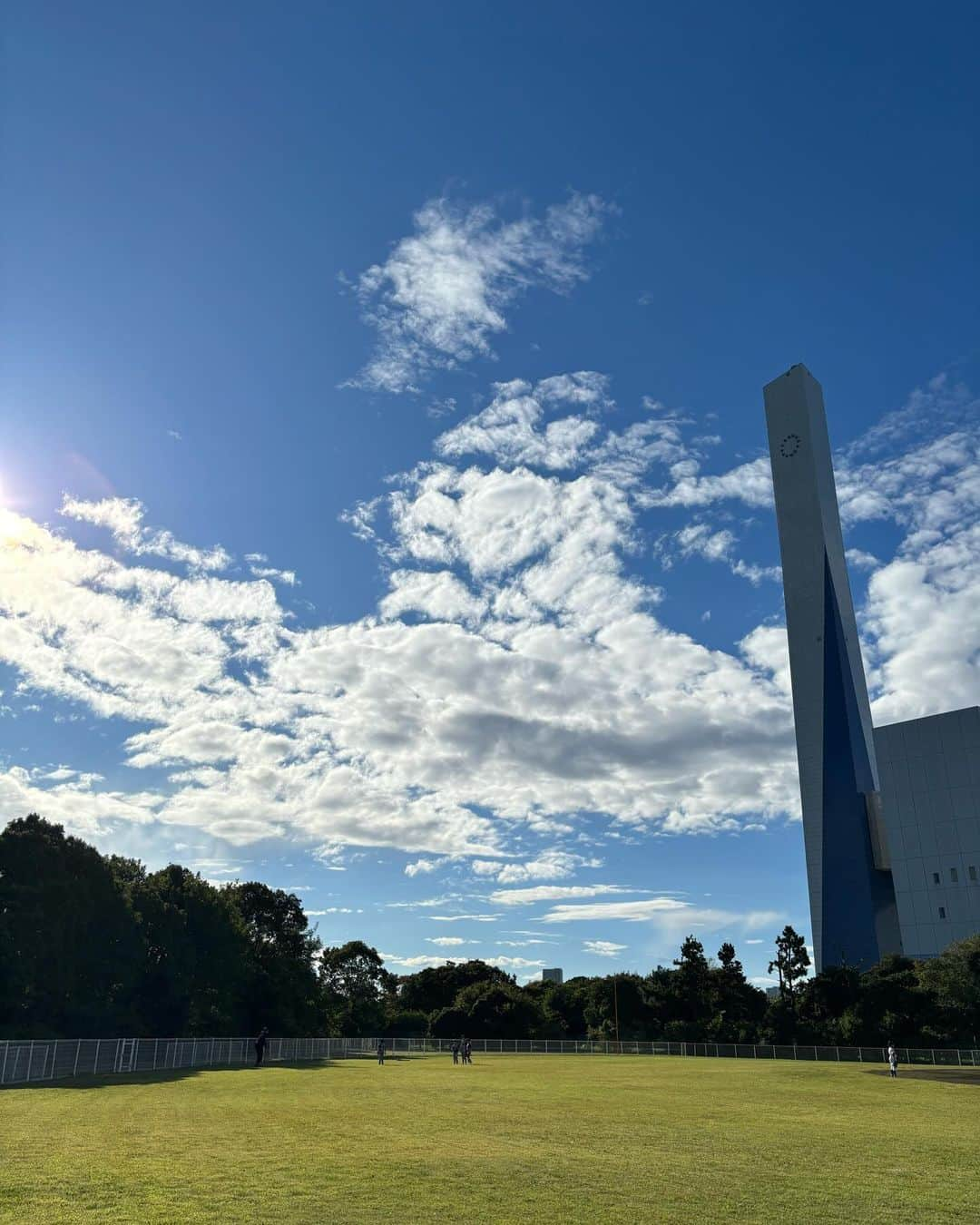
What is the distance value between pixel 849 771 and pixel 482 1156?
10097 centimetres

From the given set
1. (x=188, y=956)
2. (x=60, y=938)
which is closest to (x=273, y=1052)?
(x=188, y=956)

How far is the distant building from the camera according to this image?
280 ft

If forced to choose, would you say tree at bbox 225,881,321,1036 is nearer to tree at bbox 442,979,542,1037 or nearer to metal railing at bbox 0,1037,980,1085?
metal railing at bbox 0,1037,980,1085

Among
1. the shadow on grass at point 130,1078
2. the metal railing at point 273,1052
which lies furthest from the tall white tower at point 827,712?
the shadow on grass at point 130,1078

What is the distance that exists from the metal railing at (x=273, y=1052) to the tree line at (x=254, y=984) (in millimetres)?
4179

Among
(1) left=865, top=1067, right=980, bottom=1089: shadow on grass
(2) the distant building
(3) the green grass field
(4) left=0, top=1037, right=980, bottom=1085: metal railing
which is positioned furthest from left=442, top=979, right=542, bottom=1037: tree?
(3) the green grass field

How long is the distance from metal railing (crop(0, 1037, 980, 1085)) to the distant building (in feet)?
90.7

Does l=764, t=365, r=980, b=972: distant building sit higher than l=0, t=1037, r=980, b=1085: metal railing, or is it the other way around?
l=764, t=365, r=980, b=972: distant building

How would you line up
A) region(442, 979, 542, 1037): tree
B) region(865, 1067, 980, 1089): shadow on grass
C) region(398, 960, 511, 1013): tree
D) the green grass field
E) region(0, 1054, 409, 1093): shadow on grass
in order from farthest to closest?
region(398, 960, 511, 1013): tree
region(442, 979, 542, 1037): tree
region(865, 1067, 980, 1089): shadow on grass
region(0, 1054, 409, 1093): shadow on grass
the green grass field

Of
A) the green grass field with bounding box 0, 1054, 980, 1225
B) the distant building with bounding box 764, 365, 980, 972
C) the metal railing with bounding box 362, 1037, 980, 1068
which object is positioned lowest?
the metal railing with bounding box 362, 1037, 980, 1068

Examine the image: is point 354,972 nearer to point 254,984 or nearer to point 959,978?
point 254,984

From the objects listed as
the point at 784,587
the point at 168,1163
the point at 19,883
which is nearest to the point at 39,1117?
the point at 168,1163

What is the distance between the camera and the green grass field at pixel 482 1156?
12.4m

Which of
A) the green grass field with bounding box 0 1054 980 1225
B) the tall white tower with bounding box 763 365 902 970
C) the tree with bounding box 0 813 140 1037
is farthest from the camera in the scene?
the tall white tower with bounding box 763 365 902 970
